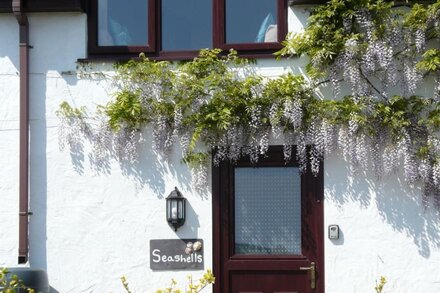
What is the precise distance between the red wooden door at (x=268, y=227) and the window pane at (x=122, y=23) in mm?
1528

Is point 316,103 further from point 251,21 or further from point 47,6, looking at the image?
point 47,6

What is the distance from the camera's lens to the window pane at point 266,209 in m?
7.27

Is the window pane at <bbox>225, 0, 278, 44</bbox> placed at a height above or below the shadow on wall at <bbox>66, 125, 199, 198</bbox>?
above

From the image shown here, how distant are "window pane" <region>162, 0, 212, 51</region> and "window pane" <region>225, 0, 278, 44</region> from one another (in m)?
0.20

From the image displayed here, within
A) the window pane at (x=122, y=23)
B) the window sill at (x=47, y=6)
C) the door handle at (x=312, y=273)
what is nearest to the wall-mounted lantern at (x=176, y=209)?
the door handle at (x=312, y=273)

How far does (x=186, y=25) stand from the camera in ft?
24.6

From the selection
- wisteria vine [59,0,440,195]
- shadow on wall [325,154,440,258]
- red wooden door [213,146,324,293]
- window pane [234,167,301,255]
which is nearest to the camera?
wisteria vine [59,0,440,195]

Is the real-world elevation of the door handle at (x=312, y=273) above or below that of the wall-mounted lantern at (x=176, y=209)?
below

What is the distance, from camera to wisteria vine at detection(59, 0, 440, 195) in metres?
6.94

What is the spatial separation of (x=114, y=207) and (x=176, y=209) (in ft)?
1.97

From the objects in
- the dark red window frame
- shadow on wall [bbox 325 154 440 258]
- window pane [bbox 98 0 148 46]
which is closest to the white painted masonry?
shadow on wall [bbox 325 154 440 258]

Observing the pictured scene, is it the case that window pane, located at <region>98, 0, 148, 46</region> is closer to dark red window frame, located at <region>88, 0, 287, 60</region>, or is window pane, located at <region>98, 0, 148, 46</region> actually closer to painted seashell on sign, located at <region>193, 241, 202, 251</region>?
dark red window frame, located at <region>88, 0, 287, 60</region>

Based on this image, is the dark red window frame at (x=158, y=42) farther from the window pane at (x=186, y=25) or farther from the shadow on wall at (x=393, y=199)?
the shadow on wall at (x=393, y=199)

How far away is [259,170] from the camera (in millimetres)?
7320
